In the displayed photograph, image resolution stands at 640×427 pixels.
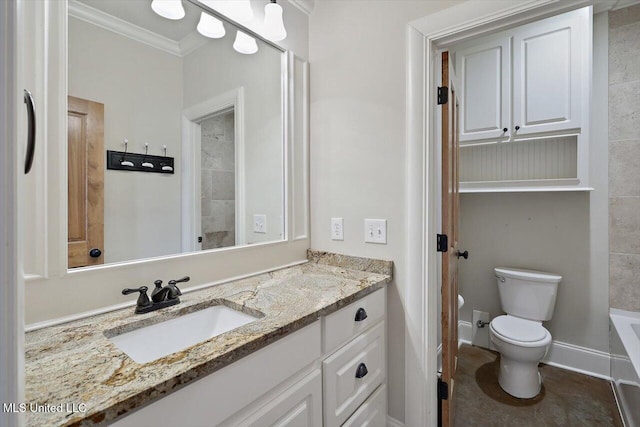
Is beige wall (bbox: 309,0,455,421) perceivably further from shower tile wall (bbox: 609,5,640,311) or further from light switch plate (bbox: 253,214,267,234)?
shower tile wall (bbox: 609,5,640,311)

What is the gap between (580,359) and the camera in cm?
227

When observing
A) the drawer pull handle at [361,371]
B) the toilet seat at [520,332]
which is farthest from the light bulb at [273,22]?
the toilet seat at [520,332]

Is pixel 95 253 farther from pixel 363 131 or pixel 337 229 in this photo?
pixel 363 131

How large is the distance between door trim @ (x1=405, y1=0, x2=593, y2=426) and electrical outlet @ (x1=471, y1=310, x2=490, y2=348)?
1.41 meters

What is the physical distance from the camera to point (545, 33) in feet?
7.08

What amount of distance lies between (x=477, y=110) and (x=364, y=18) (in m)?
1.32

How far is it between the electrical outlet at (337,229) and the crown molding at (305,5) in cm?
127

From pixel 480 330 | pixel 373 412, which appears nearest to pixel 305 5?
pixel 373 412

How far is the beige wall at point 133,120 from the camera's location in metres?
1.06

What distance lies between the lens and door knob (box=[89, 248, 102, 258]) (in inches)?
41.2

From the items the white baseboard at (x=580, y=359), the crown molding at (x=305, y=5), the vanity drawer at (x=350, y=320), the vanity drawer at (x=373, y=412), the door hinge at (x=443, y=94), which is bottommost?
the white baseboard at (x=580, y=359)

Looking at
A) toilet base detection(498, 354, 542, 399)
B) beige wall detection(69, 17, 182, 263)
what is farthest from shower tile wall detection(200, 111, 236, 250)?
toilet base detection(498, 354, 542, 399)

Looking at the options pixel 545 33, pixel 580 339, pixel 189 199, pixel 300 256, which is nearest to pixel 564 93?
pixel 545 33

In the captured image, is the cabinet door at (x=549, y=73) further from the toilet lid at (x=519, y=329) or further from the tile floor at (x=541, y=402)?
the tile floor at (x=541, y=402)
